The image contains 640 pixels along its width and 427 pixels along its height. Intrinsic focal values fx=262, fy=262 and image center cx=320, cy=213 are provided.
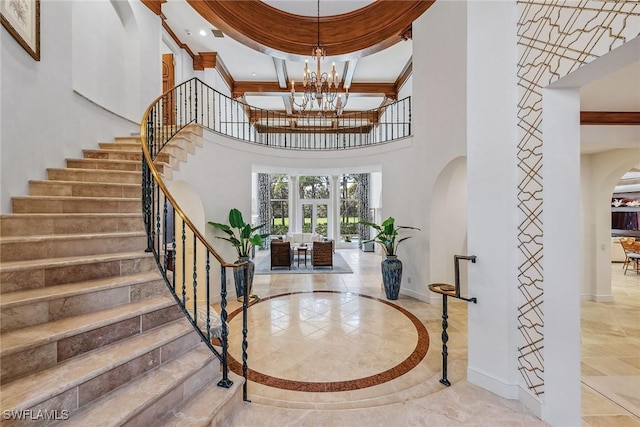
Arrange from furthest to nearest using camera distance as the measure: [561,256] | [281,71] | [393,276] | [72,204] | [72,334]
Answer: [281,71]
[393,276]
[72,204]
[561,256]
[72,334]

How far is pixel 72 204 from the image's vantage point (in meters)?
2.70

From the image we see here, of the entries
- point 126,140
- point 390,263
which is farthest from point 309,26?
point 390,263

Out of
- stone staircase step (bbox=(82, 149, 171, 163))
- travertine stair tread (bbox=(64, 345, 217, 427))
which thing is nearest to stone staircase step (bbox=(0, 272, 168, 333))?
travertine stair tread (bbox=(64, 345, 217, 427))

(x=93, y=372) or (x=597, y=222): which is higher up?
(x=597, y=222)

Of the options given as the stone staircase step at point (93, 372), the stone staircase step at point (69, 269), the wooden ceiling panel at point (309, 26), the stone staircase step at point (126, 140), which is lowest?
the stone staircase step at point (93, 372)

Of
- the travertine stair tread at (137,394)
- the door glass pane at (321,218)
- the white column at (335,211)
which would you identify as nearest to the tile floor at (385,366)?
the travertine stair tread at (137,394)

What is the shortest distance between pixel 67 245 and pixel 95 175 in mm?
1362

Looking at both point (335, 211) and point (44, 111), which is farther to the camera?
point (335, 211)

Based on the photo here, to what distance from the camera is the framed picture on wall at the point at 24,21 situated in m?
2.48

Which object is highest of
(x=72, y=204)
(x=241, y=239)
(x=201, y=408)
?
(x=72, y=204)

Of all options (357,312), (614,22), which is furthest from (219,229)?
(614,22)

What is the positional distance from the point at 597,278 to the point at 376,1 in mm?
7016

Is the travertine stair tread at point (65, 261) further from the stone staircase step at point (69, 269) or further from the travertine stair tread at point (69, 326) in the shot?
the travertine stair tread at point (69, 326)

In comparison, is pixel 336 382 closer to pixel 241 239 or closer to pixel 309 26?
pixel 241 239
